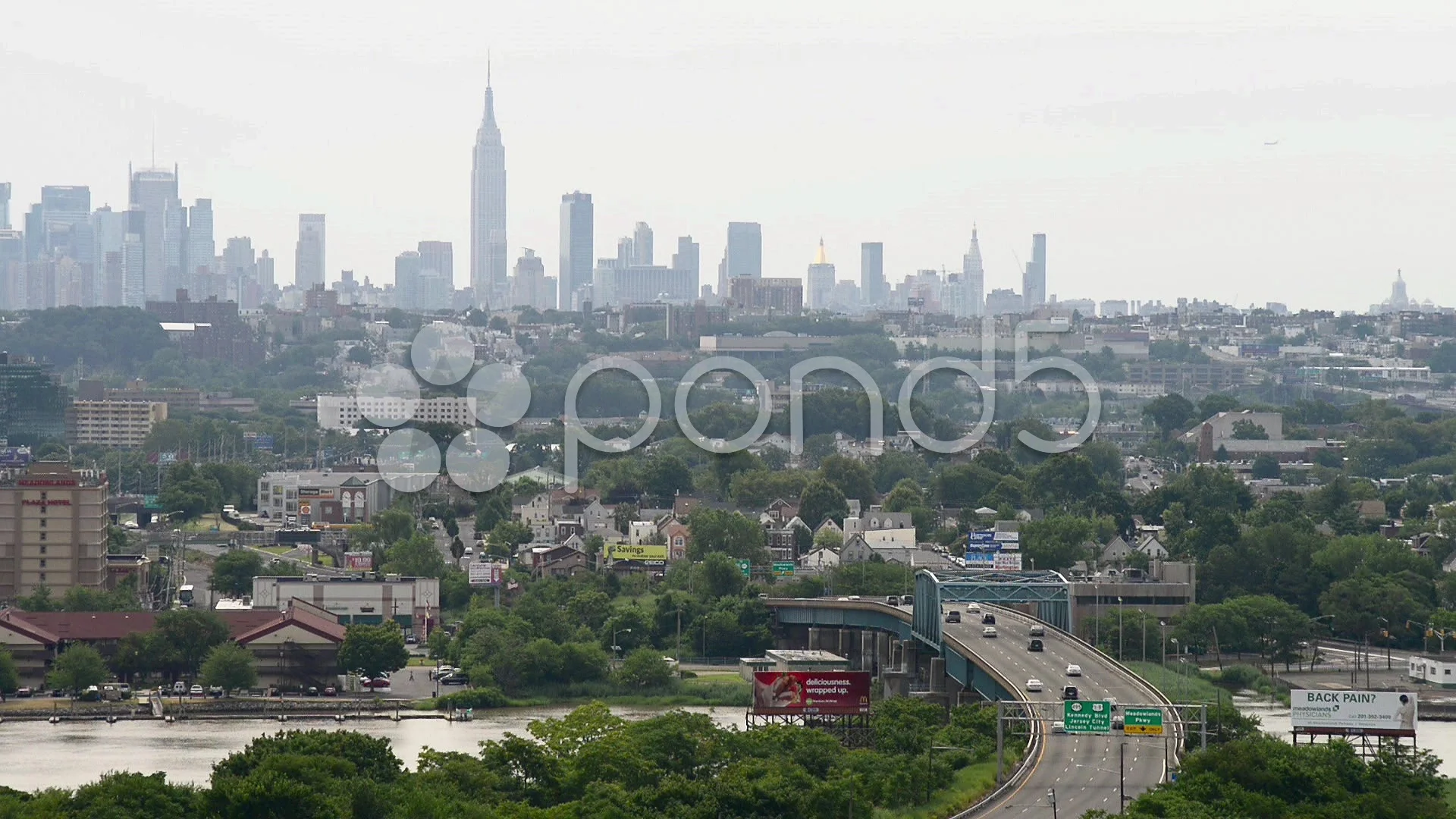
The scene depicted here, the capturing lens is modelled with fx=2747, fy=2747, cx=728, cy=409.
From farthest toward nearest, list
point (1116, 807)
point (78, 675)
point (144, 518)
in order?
1. point (144, 518)
2. point (78, 675)
3. point (1116, 807)

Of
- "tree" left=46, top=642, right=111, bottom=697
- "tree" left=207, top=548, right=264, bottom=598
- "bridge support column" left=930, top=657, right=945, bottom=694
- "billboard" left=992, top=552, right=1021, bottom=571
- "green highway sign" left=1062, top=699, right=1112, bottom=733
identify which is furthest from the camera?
"tree" left=207, top=548, right=264, bottom=598

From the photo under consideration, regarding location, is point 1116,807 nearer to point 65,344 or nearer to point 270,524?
point 270,524

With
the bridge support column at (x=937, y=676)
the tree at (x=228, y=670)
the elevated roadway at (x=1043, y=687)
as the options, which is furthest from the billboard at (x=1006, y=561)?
the tree at (x=228, y=670)

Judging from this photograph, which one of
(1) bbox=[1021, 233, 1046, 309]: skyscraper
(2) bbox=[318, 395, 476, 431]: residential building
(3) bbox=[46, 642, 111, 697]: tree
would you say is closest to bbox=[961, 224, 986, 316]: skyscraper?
(1) bbox=[1021, 233, 1046, 309]: skyscraper

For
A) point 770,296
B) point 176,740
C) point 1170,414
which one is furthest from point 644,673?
point 770,296

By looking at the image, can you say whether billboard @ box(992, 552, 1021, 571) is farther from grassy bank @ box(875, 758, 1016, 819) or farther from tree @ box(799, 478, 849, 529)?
grassy bank @ box(875, 758, 1016, 819)

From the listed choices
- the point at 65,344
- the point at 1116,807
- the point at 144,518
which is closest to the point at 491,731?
the point at 1116,807
